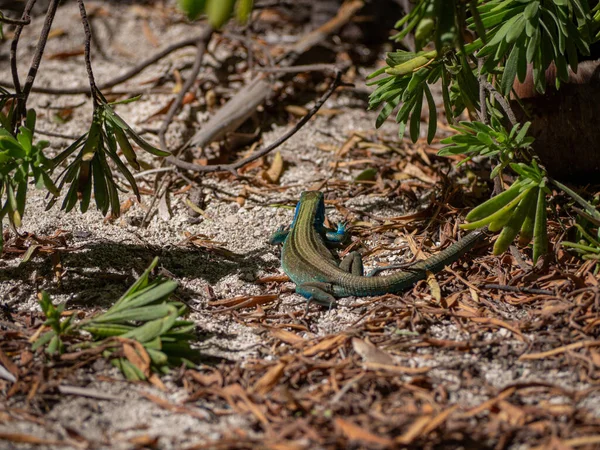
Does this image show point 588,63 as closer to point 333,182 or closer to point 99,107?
point 333,182

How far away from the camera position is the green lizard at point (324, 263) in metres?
3.74

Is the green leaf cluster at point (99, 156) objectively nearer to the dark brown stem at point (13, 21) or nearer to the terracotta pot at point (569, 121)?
the dark brown stem at point (13, 21)

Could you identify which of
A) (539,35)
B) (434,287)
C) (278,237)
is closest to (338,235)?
(278,237)

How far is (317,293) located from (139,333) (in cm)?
114

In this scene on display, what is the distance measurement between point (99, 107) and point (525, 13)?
2367 millimetres

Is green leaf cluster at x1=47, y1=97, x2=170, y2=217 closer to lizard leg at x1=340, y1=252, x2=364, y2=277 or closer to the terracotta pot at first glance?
lizard leg at x1=340, y1=252, x2=364, y2=277

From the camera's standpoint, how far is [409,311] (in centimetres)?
346

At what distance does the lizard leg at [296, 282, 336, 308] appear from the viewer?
12.2ft

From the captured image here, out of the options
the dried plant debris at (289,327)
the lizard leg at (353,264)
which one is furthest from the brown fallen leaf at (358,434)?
the lizard leg at (353,264)

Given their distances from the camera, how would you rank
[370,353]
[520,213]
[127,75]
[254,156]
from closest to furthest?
[370,353]
[520,213]
[254,156]
[127,75]

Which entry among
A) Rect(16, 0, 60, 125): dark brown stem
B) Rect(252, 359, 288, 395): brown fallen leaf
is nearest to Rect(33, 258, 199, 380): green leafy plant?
Rect(252, 359, 288, 395): brown fallen leaf

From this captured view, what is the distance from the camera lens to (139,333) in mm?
2969

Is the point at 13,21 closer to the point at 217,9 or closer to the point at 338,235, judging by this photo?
the point at 217,9

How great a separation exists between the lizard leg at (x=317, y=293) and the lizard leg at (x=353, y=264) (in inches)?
10.4
